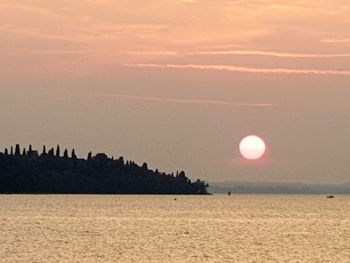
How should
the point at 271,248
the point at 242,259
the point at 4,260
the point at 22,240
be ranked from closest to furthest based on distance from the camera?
the point at 4,260 → the point at 242,259 → the point at 271,248 → the point at 22,240

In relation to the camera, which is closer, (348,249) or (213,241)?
(348,249)

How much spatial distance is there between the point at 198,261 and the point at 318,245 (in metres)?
42.4

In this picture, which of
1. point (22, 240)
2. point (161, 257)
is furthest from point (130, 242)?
point (161, 257)

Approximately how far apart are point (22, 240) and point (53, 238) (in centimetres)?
1064

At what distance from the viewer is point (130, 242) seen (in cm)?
19012

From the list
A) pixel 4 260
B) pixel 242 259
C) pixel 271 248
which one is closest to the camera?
pixel 4 260

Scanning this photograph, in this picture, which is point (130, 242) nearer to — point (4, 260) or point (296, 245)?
point (296, 245)

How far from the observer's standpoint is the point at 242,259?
155125 millimetres

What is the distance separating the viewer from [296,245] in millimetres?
187125

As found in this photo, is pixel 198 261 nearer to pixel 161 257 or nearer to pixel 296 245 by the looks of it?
pixel 161 257

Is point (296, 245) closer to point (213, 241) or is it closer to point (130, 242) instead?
point (213, 241)

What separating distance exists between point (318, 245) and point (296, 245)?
4.26 metres

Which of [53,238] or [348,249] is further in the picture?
[53,238]

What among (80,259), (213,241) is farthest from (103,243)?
(80,259)
